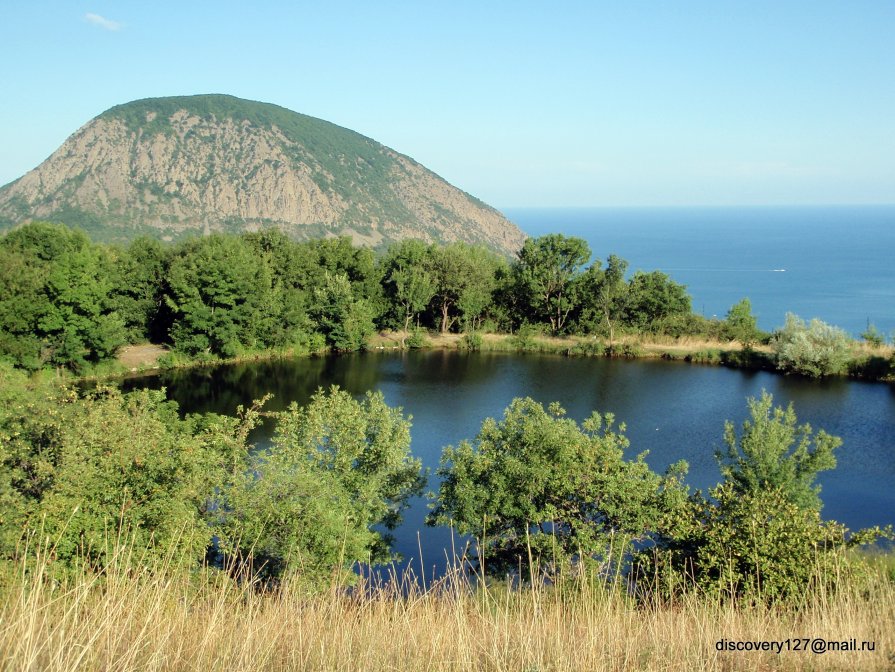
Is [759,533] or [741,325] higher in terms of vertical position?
[741,325]

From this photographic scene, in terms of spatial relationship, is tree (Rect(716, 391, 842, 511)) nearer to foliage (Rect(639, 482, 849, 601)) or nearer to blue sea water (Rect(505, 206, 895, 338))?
foliage (Rect(639, 482, 849, 601))

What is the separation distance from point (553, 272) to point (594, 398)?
15.4 meters

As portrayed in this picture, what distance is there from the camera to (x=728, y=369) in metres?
40.2

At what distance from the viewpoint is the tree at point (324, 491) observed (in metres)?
11.3

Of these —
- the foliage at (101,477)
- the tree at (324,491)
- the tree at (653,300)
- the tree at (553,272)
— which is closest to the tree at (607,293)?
the tree at (653,300)

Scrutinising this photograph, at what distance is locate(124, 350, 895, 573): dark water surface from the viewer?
76.0 feet

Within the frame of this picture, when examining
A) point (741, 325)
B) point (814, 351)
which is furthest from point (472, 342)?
point (814, 351)

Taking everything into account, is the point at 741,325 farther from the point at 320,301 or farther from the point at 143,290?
the point at 143,290

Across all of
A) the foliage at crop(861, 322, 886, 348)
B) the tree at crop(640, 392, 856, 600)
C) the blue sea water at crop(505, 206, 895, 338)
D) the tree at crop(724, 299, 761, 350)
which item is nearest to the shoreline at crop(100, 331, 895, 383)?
the foliage at crop(861, 322, 886, 348)

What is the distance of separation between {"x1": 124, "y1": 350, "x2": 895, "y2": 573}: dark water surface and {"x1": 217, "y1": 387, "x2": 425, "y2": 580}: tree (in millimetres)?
3810

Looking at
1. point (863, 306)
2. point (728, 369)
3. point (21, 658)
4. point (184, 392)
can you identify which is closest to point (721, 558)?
point (21, 658)

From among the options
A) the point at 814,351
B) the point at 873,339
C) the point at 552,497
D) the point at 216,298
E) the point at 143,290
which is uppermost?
the point at 143,290

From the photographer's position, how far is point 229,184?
12606 centimetres

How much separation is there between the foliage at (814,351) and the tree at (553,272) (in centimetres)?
1396
